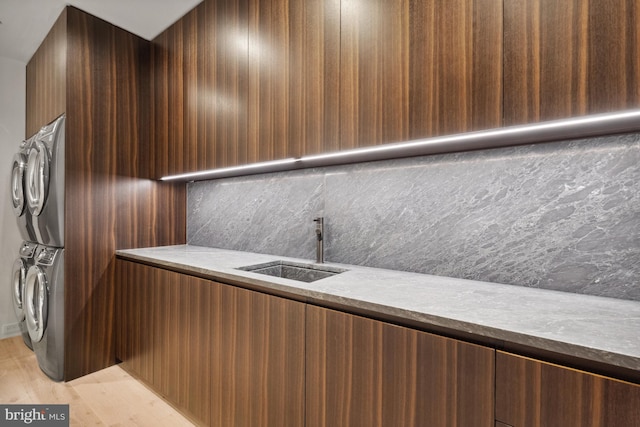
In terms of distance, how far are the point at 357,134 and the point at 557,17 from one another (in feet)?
2.40

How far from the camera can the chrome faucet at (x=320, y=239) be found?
5.78ft

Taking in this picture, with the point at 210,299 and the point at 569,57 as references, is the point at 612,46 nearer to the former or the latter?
the point at 569,57

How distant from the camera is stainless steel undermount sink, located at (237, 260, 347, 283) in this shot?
66.9 inches

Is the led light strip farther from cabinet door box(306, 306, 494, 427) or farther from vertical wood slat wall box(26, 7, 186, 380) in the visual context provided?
vertical wood slat wall box(26, 7, 186, 380)

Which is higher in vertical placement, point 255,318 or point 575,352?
point 575,352

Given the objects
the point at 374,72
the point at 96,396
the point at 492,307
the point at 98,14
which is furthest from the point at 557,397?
the point at 98,14

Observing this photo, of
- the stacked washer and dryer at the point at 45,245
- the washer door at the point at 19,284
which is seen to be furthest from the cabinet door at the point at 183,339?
the washer door at the point at 19,284

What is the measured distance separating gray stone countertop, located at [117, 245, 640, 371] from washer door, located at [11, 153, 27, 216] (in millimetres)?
1970

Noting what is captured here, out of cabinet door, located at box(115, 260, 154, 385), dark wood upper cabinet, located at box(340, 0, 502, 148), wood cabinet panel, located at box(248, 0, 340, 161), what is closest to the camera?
dark wood upper cabinet, located at box(340, 0, 502, 148)

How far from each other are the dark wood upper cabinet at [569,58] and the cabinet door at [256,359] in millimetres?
1054

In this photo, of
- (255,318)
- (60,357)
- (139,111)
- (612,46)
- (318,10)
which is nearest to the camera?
(612,46)

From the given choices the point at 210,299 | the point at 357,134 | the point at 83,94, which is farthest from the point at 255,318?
the point at 83,94

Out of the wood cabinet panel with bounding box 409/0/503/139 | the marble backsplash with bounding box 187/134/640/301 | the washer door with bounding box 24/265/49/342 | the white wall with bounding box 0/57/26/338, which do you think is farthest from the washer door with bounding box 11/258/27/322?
the wood cabinet panel with bounding box 409/0/503/139

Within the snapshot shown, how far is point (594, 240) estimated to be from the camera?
1.10 m
